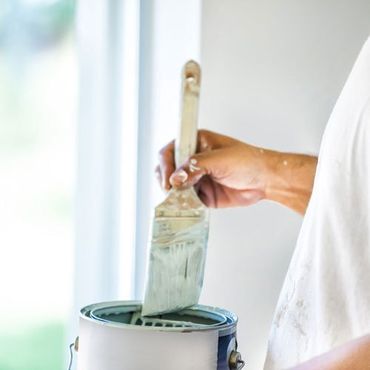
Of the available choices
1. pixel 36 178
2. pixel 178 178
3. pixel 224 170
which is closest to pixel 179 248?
pixel 178 178

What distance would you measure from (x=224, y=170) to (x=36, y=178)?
32cm

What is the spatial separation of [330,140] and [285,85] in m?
0.45

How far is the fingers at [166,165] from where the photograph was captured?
3.11 ft

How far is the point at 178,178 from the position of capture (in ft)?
2.83

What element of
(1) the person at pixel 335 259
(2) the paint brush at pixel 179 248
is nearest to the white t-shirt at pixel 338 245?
(1) the person at pixel 335 259

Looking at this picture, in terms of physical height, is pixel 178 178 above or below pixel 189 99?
below

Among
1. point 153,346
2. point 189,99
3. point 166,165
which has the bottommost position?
point 153,346

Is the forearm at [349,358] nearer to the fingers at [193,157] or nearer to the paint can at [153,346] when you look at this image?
the paint can at [153,346]

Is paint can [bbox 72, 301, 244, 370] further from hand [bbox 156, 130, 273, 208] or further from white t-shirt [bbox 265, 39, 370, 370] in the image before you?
hand [bbox 156, 130, 273, 208]

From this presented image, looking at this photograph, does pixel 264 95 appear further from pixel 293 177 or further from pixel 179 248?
pixel 179 248

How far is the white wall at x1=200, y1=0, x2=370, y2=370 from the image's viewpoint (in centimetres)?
111

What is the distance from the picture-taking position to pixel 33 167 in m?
1.05

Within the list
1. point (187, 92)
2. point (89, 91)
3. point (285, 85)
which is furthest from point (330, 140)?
point (89, 91)

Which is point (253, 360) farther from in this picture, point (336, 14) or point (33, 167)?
point (336, 14)
